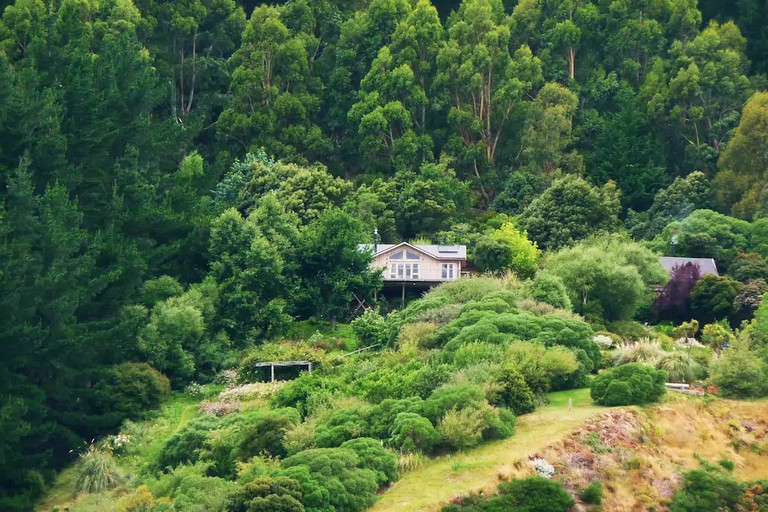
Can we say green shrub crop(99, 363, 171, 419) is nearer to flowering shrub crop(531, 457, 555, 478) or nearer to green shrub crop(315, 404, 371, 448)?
green shrub crop(315, 404, 371, 448)

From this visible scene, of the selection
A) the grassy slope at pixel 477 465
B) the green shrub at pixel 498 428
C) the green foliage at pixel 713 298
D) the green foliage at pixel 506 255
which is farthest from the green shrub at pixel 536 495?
the green foliage at pixel 506 255

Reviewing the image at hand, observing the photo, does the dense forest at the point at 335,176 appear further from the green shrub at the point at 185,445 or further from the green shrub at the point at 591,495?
the green shrub at the point at 591,495

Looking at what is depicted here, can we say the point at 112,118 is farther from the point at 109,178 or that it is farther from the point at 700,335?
the point at 700,335

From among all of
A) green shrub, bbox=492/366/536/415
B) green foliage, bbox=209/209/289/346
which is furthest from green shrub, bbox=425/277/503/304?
green shrub, bbox=492/366/536/415

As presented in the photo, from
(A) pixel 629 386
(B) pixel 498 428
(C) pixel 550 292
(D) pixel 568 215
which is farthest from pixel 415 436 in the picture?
(D) pixel 568 215

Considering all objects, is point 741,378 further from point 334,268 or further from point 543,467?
point 334,268

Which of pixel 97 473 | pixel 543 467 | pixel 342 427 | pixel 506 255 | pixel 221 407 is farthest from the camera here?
pixel 506 255
